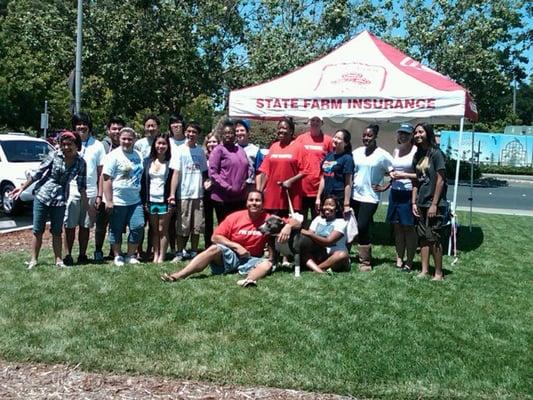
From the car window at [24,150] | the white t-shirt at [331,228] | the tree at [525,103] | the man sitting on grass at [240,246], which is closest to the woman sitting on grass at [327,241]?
the white t-shirt at [331,228]

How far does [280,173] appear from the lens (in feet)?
23.5

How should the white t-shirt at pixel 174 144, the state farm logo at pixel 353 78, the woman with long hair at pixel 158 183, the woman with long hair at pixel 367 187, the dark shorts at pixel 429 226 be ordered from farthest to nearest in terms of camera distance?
the state farm logo at pixel 353 78 → the woman with long hair at pixel 367 187 → the white t-shirt at pixel 174 144 → the woman with long hair at pixel 158 183 → the dark shorts at pixel 429 226

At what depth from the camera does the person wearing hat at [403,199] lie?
718 centimetres

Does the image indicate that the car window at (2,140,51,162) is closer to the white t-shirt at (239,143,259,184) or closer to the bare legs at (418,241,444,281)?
the white t-shirt at (239,143,259,184)

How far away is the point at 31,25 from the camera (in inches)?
792

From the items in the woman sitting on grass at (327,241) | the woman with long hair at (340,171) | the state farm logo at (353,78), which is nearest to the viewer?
the woman sitting on grass at (327,241)

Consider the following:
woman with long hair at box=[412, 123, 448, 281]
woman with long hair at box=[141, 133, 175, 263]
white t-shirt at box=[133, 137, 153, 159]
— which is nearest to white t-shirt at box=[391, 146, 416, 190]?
woman with long hair at box=[412, 123, 448, 281]

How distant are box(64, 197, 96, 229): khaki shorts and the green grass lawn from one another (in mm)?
504

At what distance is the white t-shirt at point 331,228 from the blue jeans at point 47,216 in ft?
9.15

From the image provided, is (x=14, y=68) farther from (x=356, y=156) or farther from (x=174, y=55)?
(x=356, y=156)

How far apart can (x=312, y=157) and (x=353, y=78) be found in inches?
83.1

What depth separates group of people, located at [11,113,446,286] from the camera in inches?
263

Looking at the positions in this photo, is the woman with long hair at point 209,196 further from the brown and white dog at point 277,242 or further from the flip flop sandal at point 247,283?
the flip flop sandal at point 247,283

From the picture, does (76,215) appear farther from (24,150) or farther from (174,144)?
(24,150)
